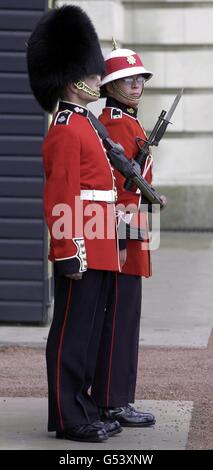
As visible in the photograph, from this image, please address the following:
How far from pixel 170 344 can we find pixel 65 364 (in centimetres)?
285

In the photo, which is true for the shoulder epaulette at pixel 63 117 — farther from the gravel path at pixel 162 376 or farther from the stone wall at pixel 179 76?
the stone wall at pixel 179 76

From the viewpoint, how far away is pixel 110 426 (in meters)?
5.96

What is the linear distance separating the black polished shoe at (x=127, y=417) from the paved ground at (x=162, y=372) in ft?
0.22

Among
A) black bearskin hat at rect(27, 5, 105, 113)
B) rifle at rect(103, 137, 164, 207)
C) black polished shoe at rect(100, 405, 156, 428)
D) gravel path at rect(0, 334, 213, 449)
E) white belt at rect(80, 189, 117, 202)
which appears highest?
black bearskin hat at rect(27, 5, 105, 113)

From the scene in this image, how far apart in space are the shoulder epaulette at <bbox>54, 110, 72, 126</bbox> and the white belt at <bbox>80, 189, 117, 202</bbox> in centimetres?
31

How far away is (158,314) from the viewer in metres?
9.61

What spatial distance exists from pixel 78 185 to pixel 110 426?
45.4 inches

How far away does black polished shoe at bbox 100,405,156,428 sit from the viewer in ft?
20.2

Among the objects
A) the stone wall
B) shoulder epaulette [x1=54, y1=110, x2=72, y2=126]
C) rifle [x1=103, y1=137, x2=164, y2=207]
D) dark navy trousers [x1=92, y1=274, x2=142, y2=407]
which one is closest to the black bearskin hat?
shoulder epaulette [x1=54, y1=110, x2=72, y2=126]

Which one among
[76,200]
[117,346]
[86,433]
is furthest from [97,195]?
[86,433]

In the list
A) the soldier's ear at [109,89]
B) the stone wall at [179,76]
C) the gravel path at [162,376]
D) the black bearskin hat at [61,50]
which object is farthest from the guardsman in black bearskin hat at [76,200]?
the stone wall at [179,76]

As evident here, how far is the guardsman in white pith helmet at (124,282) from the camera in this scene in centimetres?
608

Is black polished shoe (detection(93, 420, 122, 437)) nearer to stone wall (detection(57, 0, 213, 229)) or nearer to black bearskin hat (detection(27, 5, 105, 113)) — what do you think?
black bearskin hat (detection(27, 5, 105, 113))
